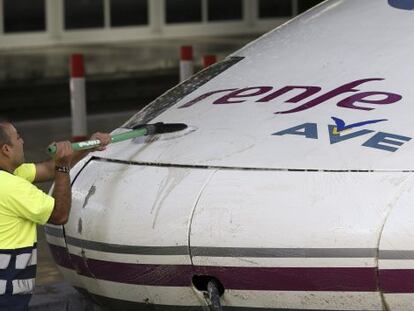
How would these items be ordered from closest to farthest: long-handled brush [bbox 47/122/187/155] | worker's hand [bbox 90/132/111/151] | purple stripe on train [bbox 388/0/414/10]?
worker's hand [bbox 90/132/111/151], long-handled brush [bbox 47/122/187/155], purple stripe on train [bbox 388/0/414/10]

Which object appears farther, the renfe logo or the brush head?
the brush head

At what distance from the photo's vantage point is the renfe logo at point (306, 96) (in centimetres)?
471

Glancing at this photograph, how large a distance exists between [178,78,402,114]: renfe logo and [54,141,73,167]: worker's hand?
82 centimetres

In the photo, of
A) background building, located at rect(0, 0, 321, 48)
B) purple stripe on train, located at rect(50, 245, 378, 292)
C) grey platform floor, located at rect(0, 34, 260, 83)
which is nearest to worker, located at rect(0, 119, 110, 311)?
purple stripe on train, located at rect(50, 245, 378, 292)

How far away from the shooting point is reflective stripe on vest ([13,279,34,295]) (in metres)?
4.62

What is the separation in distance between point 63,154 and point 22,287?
0.53 metres

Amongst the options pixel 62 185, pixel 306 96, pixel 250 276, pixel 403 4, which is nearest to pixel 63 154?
pixel 62 185

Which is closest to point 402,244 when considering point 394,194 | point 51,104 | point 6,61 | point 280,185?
point 394,194

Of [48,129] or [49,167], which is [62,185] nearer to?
[49,167]

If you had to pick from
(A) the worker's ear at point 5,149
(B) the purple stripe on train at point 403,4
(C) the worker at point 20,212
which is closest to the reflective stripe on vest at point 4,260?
(C) the worker at point 20,212

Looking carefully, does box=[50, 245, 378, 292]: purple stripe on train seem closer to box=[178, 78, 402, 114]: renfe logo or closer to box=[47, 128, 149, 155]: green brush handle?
box=[47, 128, 149, 155]: green brush handle

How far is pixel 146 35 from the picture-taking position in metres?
19.1

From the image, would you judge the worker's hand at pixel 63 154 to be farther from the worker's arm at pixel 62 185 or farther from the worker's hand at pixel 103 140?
the worker's hand at pixel 103 140

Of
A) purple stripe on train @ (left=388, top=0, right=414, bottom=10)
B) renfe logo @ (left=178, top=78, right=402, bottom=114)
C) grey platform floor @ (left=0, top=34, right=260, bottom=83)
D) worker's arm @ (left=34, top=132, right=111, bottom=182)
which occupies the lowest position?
grey platform floor @ (left=0, top=34, right=260, bottom=83)
